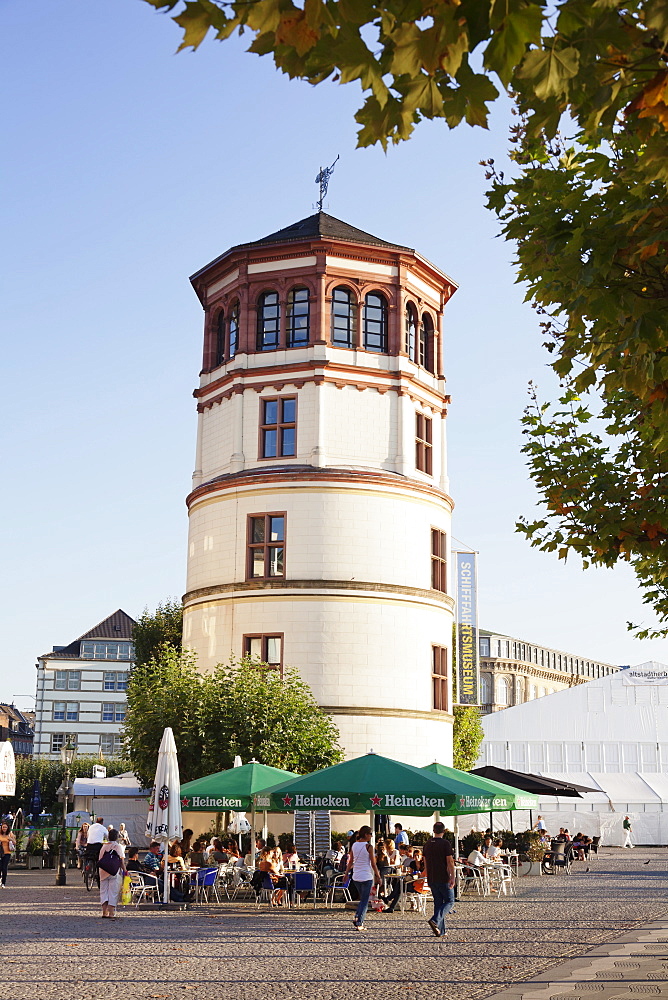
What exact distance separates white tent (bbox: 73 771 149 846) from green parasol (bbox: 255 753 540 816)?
22.4 m

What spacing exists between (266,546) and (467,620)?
10530 mm

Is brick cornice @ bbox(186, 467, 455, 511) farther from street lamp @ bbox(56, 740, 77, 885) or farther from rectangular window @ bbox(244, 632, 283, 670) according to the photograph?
street lamp @ bbox(56, 740, 77, 885)

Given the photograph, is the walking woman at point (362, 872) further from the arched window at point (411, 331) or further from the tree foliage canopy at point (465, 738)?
A: the tree foliage canopy at point (465, 738)

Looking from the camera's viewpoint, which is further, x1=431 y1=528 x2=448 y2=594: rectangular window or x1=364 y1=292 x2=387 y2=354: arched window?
x1=431 y1=528 x2=448 y2=594: rectangular window

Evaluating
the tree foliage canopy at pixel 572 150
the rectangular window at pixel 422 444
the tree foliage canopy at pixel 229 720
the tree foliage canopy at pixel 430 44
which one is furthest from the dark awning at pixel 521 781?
the tree foliage canopy at pixel 430 44

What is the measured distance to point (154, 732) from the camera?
118 feet

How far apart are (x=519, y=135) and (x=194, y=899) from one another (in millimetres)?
20441

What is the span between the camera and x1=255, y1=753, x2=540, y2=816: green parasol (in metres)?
22.1

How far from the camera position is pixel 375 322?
41406 millimetres

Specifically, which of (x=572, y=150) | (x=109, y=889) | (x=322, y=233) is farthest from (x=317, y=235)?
(x=572, y=150)

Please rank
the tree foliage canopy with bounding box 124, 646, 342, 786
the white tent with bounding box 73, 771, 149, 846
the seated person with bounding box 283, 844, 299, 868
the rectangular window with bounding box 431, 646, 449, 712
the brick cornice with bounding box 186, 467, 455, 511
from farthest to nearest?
the white tent with bounding box 73, 771, 149, 846
the rectangular window with bounding box 431, 646, 449, 712
the brick cornice with bounding box 186, 467, 455, 511
the tree foliage canopy with bounding box 124, 646, 342, 786
the seated person with bounding box 283, 844, 299, 868

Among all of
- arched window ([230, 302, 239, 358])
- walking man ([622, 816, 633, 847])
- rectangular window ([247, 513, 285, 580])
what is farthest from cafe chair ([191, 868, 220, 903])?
walking man ([622, 816, 633, 847])

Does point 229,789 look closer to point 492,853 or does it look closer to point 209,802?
point 209,802

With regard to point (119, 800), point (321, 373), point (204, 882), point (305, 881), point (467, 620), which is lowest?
point (204, 882)
